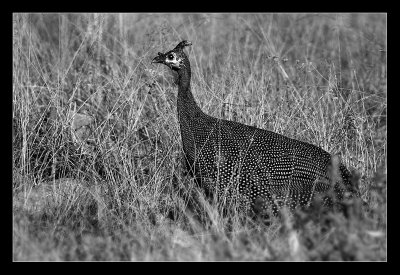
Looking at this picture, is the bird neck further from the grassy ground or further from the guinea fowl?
the grassy ground

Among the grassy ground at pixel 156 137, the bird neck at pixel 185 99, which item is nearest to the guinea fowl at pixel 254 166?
the bird neck at pixel 185 99

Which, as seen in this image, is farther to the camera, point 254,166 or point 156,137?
point 156,137

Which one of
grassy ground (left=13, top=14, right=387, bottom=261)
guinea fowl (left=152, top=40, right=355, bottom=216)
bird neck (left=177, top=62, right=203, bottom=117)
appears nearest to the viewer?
grassy ground (left=13, top=14, right=387, bottom=261)

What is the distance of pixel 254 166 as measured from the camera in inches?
176

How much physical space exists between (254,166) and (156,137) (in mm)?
1111

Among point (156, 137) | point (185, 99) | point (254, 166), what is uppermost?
point (185, 99)

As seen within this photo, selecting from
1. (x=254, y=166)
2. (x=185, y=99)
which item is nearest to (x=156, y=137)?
(x=185, y=99)

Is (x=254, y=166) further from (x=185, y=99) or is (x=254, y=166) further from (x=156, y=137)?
(x=156, y=137)

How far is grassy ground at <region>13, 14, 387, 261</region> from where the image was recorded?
12.4 ft

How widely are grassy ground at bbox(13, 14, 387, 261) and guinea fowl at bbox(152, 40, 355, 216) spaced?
0.16 metres

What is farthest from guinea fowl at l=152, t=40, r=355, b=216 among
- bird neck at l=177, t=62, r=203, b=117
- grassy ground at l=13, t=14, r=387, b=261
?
grassy ground at l=13, t=14, r=387, b=261

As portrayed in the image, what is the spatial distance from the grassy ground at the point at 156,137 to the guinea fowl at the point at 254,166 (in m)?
0.16

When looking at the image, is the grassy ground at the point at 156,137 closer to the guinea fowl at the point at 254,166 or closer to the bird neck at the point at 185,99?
the guinea fowl at the point at 254,166

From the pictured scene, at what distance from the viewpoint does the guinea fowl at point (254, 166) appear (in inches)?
172
